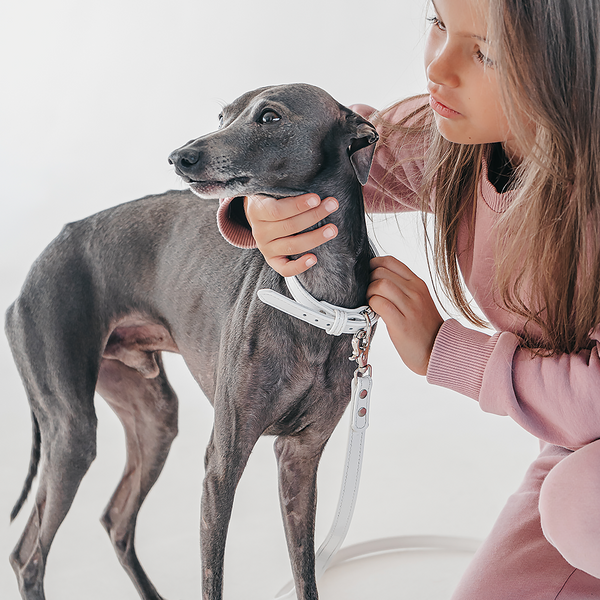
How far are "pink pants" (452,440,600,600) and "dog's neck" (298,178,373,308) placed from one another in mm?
478

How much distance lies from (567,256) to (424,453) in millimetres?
1319

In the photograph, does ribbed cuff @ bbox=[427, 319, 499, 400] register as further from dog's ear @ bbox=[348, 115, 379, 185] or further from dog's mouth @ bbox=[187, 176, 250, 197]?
dog's mouth @ bbox=[187, 176, 250, 197]

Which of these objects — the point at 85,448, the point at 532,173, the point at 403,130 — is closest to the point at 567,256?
the point at 532,173

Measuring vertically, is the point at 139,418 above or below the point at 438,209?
below

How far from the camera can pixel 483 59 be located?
1.21 metres

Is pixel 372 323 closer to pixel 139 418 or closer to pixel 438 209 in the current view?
pixel 438 209

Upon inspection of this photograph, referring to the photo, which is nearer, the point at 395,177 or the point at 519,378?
the point at 519,378

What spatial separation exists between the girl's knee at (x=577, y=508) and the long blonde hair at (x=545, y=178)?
0.67 feet

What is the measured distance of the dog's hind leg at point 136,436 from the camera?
1.76 metres

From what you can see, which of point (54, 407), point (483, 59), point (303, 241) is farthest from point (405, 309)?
point (54, 407)

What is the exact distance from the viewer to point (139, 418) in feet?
5.82

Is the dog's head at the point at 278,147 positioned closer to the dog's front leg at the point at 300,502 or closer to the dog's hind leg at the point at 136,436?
the dog's front leg at the point at 300,502

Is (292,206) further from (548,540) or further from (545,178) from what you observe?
(548,540)

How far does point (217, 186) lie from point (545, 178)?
1.83ft
